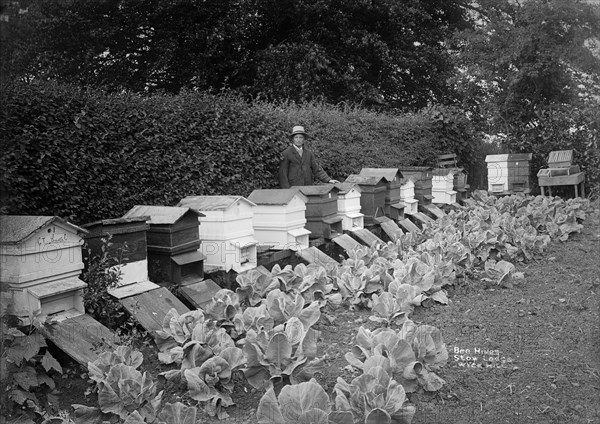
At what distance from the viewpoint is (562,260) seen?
6117 mm

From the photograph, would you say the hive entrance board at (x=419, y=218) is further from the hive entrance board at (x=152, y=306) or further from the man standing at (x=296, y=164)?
the hive entrance board at (x=152, y=306)

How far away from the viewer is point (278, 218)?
5871 millimetres

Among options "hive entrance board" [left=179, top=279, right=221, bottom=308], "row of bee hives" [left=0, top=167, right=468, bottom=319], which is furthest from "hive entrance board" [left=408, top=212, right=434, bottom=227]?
"hive entrance board" [left=179, top=279, right=221, bottom=308]

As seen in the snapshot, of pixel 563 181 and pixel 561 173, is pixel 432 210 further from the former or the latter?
pixel 561 173

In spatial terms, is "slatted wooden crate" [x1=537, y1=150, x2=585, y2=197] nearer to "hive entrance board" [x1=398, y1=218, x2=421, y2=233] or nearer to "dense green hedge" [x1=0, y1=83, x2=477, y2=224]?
"hive entrance board" [x1=398, y1=218, x2=421, y2=233]

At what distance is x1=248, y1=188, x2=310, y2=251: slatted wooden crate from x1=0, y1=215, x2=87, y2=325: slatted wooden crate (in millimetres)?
2402

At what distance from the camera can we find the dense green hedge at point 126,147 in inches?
165

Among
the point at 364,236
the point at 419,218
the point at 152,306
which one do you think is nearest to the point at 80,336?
the point at 152,306

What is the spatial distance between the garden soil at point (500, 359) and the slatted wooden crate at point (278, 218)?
1.51 metres

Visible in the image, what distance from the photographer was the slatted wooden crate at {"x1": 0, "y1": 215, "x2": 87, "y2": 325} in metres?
3.33

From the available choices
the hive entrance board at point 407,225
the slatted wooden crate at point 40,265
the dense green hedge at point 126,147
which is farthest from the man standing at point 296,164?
the slatted wooden crate at point 40,265

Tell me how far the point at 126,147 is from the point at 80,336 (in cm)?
204

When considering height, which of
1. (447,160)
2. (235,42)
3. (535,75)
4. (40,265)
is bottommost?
(40,265)

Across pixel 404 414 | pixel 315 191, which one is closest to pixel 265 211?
pixel 315 191
